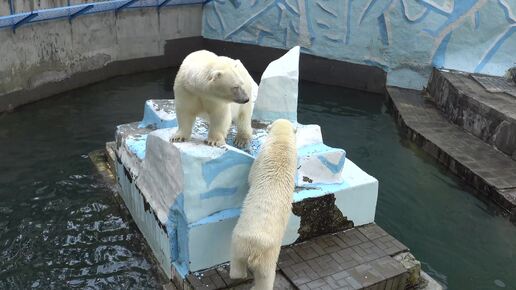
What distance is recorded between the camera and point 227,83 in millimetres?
4539

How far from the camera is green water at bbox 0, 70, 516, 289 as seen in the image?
6.29 meters

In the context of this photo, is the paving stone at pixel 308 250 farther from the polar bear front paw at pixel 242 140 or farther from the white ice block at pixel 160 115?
the white ice block at pixel 160 115

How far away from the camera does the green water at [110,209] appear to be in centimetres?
629

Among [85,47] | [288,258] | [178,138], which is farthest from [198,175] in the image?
[85,47]

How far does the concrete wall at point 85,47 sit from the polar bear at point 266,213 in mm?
9385

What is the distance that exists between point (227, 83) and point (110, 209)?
4000 mm

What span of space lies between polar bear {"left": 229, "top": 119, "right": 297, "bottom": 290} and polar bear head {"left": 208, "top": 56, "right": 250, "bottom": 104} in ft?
2.09

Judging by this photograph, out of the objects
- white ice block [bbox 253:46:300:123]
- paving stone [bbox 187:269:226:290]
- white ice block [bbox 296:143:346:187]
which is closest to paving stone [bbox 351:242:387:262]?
white ice block [bbox 296:143:346:187]

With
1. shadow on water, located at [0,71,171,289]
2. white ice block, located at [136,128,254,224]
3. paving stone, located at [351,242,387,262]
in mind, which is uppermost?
white ice block, located at [136,128,254,224]

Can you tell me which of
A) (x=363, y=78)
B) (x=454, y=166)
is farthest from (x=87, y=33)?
(x=454, y=166)

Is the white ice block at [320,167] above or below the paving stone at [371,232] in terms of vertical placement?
above

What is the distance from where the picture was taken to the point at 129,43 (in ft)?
50.2

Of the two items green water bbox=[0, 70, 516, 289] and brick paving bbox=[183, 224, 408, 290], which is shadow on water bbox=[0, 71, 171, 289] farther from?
brick paving bbox=[183, 224, 408, 290]

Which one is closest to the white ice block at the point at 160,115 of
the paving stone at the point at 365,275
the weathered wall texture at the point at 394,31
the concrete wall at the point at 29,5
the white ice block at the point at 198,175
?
the white ice block at the point at 198,175
